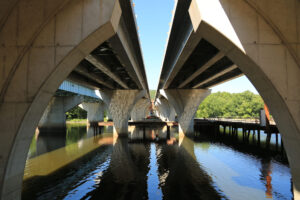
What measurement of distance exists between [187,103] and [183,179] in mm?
24325

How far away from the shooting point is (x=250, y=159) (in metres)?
19.5

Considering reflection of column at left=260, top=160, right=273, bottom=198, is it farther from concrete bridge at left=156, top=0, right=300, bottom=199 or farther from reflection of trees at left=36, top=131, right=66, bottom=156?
reflection of trees at left=36, top=131, right=66, bottom=156

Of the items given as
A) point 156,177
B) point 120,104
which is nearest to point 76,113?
point 120,104

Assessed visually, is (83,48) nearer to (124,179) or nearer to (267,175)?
(124,179)

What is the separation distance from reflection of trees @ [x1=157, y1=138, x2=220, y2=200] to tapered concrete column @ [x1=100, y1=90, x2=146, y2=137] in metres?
17.3

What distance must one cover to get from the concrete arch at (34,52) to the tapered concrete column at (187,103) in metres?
31.0

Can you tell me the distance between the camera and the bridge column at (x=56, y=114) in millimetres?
42969

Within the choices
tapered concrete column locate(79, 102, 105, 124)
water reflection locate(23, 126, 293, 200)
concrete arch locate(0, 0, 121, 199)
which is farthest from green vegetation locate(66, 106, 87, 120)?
concrete arch locate(0, 0, 121, 199)

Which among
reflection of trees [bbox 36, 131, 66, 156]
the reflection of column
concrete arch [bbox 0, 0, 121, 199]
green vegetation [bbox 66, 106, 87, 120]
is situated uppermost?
concrete arch [bbox 0, 0, 121, 199]

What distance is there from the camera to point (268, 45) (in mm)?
6789

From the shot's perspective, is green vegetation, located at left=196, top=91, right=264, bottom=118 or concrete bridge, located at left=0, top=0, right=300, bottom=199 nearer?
concrete bridge, located at left=0, top=0, right=300, bottom=199

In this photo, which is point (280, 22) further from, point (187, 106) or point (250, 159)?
point (187, 106)

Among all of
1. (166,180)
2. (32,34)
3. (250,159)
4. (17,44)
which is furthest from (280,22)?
(250,159)

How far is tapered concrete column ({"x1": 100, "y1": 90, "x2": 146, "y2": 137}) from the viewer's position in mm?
35594
